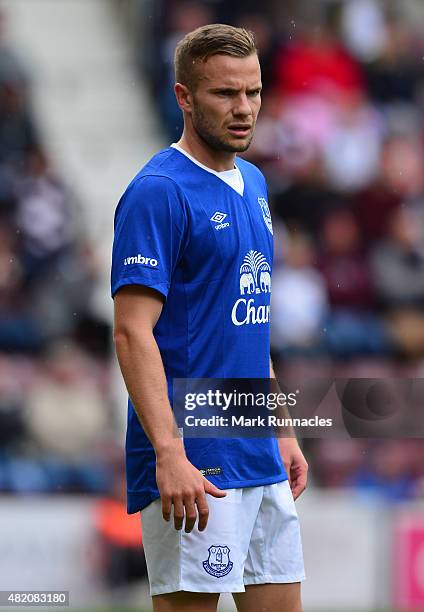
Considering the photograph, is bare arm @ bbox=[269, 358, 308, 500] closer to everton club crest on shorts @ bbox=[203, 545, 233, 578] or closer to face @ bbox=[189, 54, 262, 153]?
everton club crest on shorts @ bbox=[203, 545, 233, 578]

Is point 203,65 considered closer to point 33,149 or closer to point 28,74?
point 33,149

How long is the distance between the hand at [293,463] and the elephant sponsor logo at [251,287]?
1.28 ft

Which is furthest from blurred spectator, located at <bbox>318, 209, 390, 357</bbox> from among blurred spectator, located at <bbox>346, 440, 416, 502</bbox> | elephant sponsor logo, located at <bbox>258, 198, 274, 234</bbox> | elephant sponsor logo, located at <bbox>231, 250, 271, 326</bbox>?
elephant sponsor logo, located at <bbox>231, 250, 271, 326</bbox>

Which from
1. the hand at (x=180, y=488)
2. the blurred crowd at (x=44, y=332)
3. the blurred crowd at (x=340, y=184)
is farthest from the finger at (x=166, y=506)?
the blurred crowd at (x=340, y=184)

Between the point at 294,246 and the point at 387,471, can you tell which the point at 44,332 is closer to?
the point at 294,246

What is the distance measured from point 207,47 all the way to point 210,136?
220 millimetres

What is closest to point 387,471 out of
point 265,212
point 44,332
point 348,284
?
point 348,284

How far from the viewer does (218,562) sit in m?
3.46

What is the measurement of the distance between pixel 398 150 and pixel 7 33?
128 inches

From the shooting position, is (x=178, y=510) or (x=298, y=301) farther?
(x=298, y=301)

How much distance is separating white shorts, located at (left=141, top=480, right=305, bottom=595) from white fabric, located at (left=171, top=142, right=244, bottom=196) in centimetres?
77

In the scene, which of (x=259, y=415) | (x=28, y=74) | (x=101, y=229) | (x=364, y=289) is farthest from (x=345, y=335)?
(x=259, y=415)

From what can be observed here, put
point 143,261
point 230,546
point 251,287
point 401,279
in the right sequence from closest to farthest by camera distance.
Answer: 1. point 143,261
2. point 230,546
3. point 251,287
4. point 401,279

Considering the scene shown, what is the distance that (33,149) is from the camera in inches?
408
